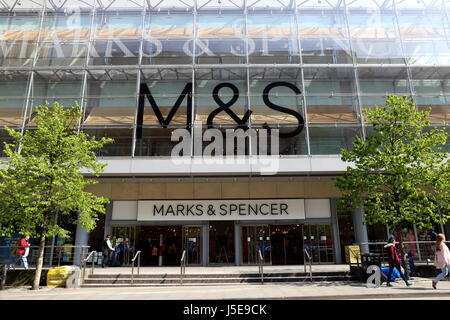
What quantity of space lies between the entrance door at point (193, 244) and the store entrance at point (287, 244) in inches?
159

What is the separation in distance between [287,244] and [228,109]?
26.7 feet

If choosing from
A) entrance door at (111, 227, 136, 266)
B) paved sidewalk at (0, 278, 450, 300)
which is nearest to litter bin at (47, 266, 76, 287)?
paved sidewalk at (0, 278, 450, 300)

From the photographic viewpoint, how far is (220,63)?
18.7 metres

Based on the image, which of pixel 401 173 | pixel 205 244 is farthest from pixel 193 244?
pixel 401 173

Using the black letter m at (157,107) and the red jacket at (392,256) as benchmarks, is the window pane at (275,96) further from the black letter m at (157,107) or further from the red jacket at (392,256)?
the red jacket at (392,256)

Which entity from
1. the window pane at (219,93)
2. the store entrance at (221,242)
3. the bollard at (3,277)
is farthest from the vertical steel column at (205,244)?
the bollard at (3,277)

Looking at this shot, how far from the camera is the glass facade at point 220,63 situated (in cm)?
1708

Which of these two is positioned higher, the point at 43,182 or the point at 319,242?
the point at 43,182

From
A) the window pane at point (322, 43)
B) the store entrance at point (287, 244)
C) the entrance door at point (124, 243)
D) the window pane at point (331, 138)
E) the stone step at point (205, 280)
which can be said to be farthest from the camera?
the window pane at point (322, 43)

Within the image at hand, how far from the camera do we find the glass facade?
672 inches

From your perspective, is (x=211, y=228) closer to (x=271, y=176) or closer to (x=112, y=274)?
(x=271, y=176)

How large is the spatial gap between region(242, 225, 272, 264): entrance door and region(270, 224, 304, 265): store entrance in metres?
0.28

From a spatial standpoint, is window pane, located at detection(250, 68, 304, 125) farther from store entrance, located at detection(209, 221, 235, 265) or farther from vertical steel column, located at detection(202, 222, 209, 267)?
vertical steel column, located at detection(202, 222, 209, 267)

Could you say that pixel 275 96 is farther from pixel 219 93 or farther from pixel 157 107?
pixel 157 107
